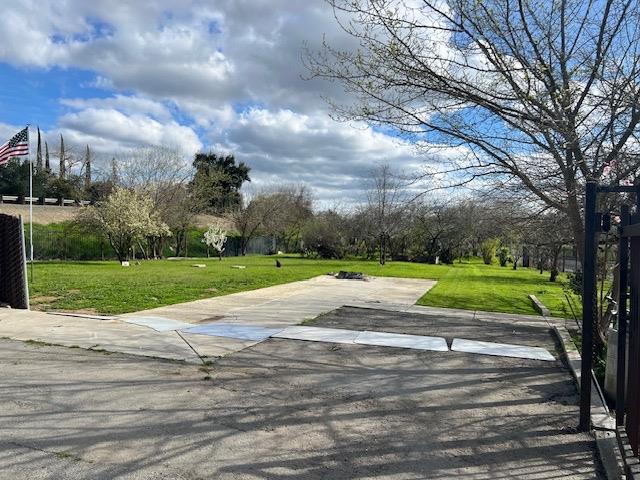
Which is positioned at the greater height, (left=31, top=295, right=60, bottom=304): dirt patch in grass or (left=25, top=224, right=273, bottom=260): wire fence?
(left=25, top=224, right=273, bottom=260): wire fence

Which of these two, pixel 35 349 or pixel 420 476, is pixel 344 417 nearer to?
pixel 420 476

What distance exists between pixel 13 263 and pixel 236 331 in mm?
4970


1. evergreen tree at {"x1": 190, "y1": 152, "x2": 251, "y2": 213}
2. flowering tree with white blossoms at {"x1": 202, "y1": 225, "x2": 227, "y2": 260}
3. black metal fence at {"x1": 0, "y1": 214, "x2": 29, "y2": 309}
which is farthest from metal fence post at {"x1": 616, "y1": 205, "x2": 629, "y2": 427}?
evergreen tree at {"x1": 190, "y1": 152, "x2": 251, "y2": 213}

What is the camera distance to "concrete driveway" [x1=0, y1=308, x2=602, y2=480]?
3670 millimetres

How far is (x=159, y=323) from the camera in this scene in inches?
356

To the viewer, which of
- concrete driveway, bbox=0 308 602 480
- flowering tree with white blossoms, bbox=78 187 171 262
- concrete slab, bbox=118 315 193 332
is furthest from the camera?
flowering tree with white blossoms, bbox=78 187 171 262

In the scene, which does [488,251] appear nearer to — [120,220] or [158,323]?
[120,220]

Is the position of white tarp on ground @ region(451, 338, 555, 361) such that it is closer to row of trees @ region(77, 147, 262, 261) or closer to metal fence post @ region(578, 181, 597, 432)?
metal fence post @ region(578, 181, 597, 432)

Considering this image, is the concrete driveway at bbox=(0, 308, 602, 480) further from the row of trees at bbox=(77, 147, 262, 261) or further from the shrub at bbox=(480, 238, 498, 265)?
the shrub at bbox=(480, 238, 498, 265)

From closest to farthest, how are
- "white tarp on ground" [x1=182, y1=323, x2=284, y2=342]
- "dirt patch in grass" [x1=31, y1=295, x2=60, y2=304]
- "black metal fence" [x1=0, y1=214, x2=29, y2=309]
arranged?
"white tarp on ground" [x1=182, y1=323, x2=284, y2=342] < "black metal fence" [x1=0, y1=214, x2=29, y2=309] < "dirt patch in grass" [x1=31, y1=295, x2=60, y2=304]

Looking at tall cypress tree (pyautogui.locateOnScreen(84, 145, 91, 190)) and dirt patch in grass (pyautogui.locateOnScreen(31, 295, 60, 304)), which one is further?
tall cypress tree (pyautogui.locateOnScreen(84, 145, 91, 190))

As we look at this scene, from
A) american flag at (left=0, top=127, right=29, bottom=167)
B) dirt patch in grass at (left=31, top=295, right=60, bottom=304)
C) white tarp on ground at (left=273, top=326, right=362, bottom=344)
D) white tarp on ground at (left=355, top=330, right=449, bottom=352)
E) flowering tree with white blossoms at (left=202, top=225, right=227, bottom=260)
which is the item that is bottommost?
white tarp on ground at (left=355, top=330, right=449, bottom=352)

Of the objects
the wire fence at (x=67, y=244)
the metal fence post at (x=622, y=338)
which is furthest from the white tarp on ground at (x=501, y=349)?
the wire fence at (x=67, y=244)

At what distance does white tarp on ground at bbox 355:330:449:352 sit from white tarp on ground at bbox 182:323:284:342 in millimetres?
1447
